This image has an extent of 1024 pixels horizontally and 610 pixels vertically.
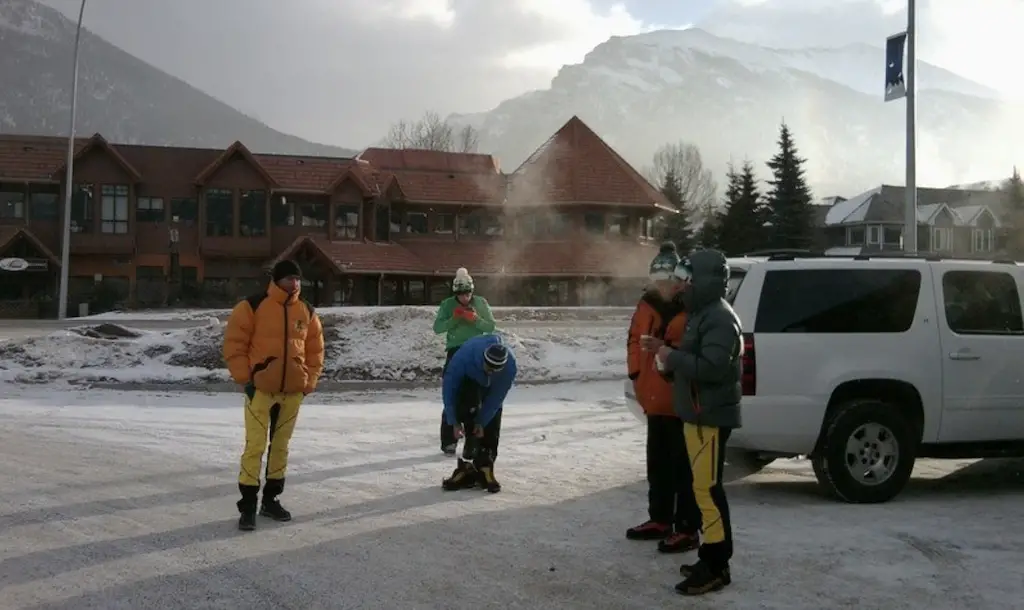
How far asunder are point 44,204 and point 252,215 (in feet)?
31.8

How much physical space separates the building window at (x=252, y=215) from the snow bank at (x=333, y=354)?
26.5 m

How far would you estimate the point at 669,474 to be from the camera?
692 centimetres

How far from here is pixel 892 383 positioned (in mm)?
8031

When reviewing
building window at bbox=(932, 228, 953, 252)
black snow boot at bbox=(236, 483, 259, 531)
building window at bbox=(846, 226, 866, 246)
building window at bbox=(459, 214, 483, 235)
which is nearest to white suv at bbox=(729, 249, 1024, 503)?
black snow boot at bbox=(236, 483, 259, 531)

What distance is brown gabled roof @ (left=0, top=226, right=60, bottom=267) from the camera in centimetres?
4259

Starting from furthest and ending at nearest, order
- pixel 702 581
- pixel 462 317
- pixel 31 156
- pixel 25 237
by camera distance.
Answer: pixel 31 156
pixel 25 237
pixel 462 317
pixel 702 581

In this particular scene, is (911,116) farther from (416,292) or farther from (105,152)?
(105,152)

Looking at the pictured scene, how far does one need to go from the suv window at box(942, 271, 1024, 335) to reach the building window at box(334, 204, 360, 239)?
A: 3938 centimetres

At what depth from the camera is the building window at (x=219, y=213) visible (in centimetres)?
4559

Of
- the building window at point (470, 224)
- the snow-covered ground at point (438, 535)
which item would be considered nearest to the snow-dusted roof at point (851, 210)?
the building window at point (470, 224)

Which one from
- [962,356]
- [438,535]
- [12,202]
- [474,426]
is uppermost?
[12,202]

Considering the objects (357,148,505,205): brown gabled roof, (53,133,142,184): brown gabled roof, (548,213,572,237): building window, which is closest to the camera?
(53,133,142,184): brown gabled roof

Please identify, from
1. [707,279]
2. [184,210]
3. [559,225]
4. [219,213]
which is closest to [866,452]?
[707,279]

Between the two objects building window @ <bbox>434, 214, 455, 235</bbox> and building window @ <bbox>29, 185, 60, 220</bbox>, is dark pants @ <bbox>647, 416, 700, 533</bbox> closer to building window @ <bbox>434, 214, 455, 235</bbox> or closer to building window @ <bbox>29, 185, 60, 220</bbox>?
building window @ <bbox>434, 214, 455, 235</bbox>
